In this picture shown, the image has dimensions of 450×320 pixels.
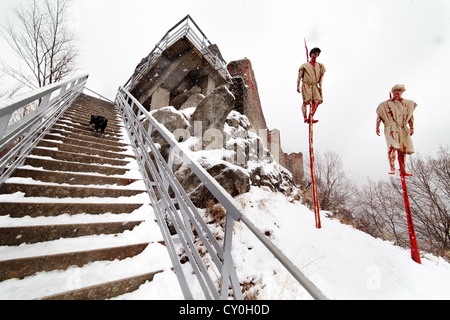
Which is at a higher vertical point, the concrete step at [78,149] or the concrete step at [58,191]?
the concrete step at [78,149]

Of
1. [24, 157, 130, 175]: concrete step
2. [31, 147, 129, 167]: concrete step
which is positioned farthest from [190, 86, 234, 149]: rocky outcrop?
[24, 157, 130, 175]: concrete step

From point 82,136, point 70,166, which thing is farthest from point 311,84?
point 82,136

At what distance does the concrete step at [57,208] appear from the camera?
5.74ft

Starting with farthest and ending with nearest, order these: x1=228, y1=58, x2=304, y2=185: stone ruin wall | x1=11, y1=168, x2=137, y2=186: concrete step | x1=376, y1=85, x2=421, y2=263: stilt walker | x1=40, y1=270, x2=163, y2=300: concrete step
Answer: x1=228, y1=58, x2=304, y2=185: stone ruin wall < x1=376, y1=85, x2=421, y2=263: stilt walker < x1=11, y1=168, x2=137, y2=186: concrete step < x1=40, y1=270, x2=163, y2=300: concrete step

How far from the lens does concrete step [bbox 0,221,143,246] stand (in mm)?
1535

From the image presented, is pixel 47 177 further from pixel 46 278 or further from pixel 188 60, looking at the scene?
pixel 188 60

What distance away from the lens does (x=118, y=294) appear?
145cm

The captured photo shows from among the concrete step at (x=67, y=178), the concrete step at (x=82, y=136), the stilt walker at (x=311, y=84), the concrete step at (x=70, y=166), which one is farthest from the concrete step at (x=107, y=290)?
the stilt walker at (x=311, y=84)

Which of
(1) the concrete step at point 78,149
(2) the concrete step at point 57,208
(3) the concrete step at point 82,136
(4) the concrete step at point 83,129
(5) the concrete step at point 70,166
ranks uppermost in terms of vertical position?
(4) the concrete step at point 83,129

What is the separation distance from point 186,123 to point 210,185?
17.7 ft

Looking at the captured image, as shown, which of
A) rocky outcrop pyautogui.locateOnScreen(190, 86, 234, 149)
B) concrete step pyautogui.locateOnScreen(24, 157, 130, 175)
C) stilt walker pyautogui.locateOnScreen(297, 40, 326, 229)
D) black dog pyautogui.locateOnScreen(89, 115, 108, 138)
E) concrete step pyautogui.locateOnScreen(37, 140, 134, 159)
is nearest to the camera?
concrete step pyautogui.locateOnScreen(24, 157, 130, 175)

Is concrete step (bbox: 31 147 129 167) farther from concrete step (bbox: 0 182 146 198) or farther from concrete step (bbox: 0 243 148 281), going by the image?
concrete step (bbox: 0 243 148 281)

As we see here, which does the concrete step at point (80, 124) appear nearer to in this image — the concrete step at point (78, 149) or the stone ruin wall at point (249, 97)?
the concrete step at point (78, 149)

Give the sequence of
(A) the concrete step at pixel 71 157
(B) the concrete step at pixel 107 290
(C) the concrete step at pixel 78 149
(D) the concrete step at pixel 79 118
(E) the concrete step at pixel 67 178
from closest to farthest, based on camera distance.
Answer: (B) the concrete step at pixel 107 290 < (E) the concrete step at pixel 67 178 < (A) the concrete step at pixel 71 157 < (C) the concrete step at pixel 78 149 < (D) the concrete step at pixel 79 118
